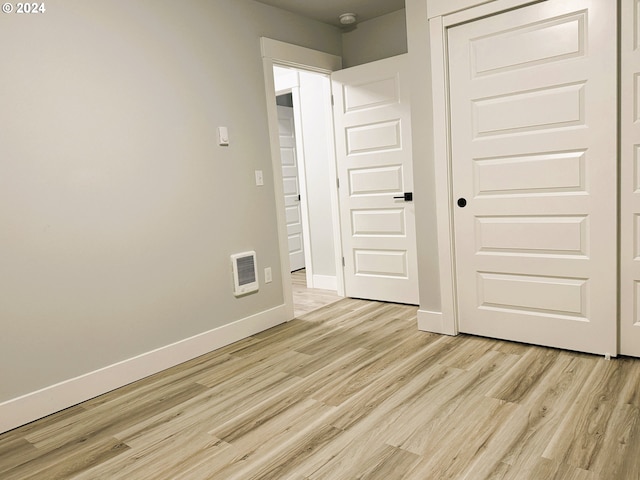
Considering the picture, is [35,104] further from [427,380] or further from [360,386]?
[427,380]

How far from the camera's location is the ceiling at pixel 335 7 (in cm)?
354

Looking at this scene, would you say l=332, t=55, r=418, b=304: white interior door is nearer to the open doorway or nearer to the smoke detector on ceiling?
the open doorway

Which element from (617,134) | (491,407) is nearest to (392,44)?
(617,134)

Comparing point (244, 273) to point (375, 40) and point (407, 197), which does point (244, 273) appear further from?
point (375, 40)

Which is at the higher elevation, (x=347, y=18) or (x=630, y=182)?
(x=347, y=18)

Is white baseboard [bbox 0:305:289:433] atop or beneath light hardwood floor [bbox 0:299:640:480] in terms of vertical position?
atop

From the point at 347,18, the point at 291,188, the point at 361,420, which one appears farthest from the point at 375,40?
the point at 361,420

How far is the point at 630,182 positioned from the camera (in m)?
2.47

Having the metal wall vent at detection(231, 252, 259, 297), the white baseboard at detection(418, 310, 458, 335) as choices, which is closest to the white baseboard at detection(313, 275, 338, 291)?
the metal wall vent at detection(231, 252, 259, 297)

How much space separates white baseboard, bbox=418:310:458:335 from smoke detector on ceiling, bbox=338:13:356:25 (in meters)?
2.40

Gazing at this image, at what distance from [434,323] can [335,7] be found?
2.48 meters

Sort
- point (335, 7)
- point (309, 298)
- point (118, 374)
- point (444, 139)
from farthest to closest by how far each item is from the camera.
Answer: point (309, 298)
point (335, 7)
point (444, 139)
point (118, 374)

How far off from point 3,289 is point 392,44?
10.6 ft

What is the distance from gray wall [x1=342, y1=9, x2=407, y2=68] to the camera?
3.87m
